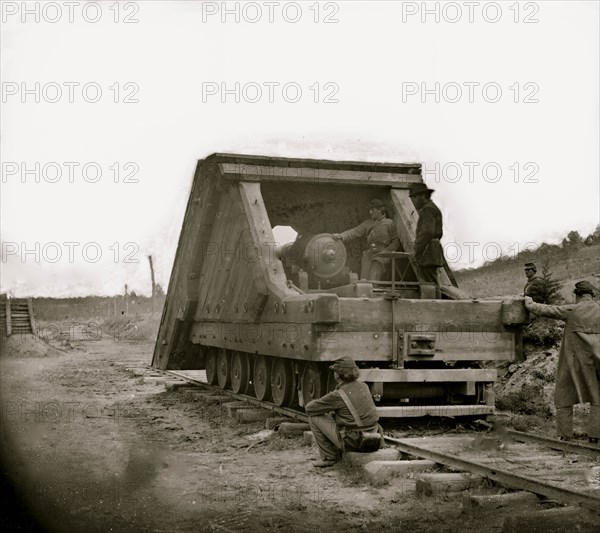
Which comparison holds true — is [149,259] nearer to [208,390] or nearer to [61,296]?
[61,296]

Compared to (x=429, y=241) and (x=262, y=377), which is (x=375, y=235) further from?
(x=262, y=377)

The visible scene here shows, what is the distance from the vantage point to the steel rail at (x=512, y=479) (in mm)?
5207

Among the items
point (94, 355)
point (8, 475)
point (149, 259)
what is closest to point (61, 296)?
point (149, 259)

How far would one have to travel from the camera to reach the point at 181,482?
21.6ft

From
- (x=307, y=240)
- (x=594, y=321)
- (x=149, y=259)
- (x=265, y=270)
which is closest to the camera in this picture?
(x=594, y=321)

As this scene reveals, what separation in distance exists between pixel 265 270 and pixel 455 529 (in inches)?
213

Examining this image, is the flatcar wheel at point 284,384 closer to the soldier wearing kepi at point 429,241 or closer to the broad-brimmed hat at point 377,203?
the soldier wearing kepi at point 429,241

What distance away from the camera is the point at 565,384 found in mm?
7742

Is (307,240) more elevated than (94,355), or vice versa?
(307,240)

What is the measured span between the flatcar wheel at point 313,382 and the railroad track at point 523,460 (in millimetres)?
337

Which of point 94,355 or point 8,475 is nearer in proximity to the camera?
point 8,475

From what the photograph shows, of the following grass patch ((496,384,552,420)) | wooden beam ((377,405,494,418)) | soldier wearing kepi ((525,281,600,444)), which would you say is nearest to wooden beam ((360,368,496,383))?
wooden beam ((377,405,494,418))

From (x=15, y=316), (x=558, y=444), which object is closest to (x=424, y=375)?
(x=558, y=444)

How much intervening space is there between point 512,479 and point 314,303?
3266 millimetres
